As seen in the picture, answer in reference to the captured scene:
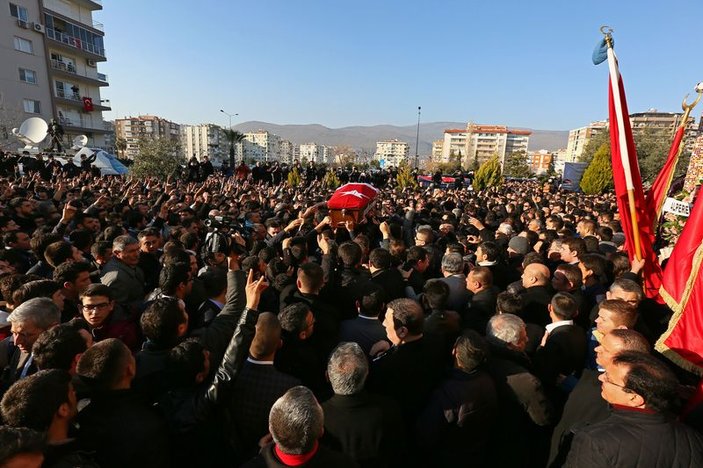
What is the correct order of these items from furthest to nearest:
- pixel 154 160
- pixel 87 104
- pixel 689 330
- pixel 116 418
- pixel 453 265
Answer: pixel 87 104, pixel 154 160, pixel 453 265, pixel 689 330, pixel 116 418

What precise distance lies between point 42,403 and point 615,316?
3.31 m

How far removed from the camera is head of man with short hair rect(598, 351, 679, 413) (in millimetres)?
1736

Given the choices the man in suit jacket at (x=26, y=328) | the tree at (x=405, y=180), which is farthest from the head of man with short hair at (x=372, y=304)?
the tree at (x=405, y=180)

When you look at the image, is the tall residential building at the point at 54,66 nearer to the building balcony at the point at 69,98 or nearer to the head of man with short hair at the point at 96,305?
the building balcony at the point at 69,98

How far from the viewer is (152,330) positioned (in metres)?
2.38

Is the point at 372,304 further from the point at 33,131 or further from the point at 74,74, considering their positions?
the point at 74,74

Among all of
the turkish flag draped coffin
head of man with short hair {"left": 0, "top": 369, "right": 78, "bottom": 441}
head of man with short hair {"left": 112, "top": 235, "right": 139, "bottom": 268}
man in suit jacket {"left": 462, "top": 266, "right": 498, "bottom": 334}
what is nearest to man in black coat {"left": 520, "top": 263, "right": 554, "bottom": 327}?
man in suit jacket {"left": 462, "top": 266, "right": 498, "bottom": 334}

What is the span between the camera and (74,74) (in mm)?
34812

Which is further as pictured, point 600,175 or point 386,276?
point 600,175

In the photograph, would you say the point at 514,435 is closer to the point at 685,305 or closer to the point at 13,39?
the point at 685,305

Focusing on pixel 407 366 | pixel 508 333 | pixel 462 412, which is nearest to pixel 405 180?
pixel 508 333

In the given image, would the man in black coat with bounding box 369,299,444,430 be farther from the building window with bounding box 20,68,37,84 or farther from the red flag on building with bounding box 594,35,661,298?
the building window with bounding box 20,68,37,84

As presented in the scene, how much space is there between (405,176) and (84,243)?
63.4ft

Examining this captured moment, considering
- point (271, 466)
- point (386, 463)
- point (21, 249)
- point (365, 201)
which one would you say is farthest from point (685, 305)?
point (21, 249)
